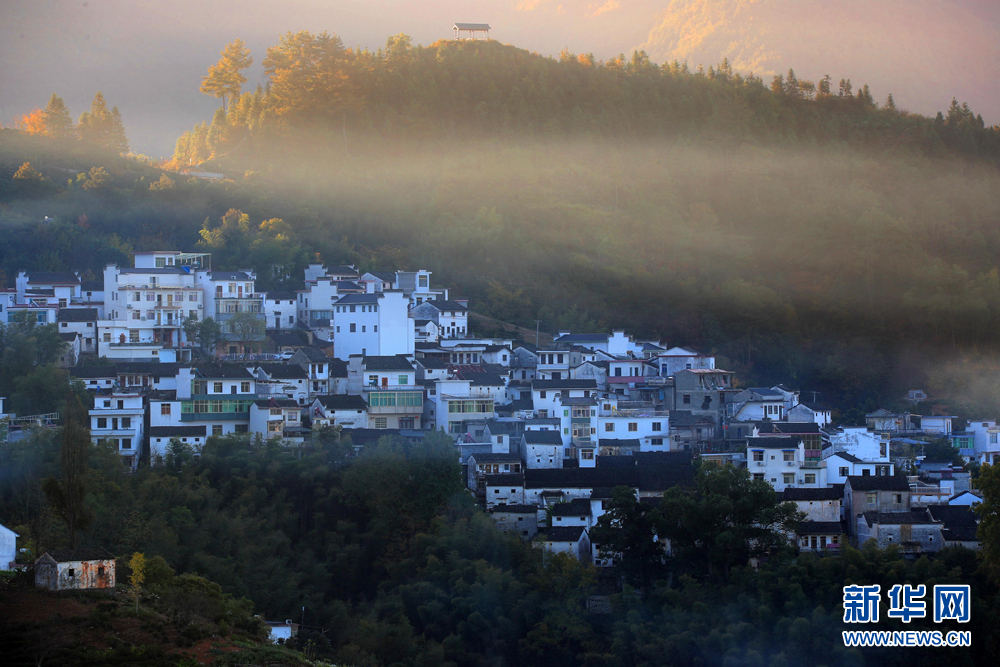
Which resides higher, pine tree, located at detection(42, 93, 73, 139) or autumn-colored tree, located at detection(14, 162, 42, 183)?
pine tree, located at detection(42, 93, 73, 139)

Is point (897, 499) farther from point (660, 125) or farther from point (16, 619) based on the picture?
point (660, 125)

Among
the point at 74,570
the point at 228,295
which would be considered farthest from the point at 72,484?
the point at 228,295

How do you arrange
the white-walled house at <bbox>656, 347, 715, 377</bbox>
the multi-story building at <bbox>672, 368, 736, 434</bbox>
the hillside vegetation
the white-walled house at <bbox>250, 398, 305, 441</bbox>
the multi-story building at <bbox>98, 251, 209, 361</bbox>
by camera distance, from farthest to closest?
1. the hillside vegetation
2. the white-walled house at <bbox>656, 347, 715, 377</bbox>
3. the multi-story building at <bbox>98, 251, 209, 361</bbox>
4. the multi-story building at <bbox>672, 368, 736, 434</bbox>
5. the white-walled house at <bbox>250, 398, 305, 441</bbox>

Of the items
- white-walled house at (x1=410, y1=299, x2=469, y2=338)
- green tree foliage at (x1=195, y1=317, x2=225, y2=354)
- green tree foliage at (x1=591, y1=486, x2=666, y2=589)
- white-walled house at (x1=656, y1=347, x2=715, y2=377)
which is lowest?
green tree foliage at (x1=591, y1=486, x2=666, y2=589)

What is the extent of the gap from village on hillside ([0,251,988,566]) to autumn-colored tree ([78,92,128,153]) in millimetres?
13801

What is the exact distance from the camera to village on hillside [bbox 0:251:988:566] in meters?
18.2

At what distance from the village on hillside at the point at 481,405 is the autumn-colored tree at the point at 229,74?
15.1 m

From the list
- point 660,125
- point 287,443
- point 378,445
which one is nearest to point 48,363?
point 287,443

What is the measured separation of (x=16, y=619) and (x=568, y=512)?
30.1 feet

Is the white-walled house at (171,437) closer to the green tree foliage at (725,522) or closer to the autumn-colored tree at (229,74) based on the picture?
the green tree foliage at (725,522)

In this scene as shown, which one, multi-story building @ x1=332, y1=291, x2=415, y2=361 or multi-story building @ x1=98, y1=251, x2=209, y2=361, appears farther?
multi-story building @ x1=332, y1=291, x2=415, y2=361

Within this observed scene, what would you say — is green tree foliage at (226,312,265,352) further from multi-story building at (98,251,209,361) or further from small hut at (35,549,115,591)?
small hut at (35,549,115,591)

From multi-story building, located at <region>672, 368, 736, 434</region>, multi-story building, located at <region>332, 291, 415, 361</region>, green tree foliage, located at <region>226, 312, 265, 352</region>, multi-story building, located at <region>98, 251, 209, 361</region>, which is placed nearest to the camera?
multi-story building, located at <region>672, 368, 736, 434</region>

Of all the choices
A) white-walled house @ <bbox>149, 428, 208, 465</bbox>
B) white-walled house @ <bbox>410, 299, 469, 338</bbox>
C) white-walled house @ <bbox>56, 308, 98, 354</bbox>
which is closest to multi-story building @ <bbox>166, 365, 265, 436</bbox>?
white-walled house @ <bbox>149, 428, 208, 465</bbox>
